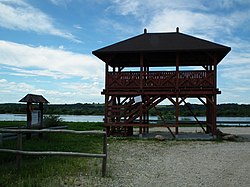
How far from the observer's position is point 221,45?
1828 centimetres

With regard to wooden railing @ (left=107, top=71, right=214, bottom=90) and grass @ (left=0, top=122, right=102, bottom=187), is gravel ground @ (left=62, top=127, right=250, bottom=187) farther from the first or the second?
wooden railing @ (left=107, top=71, right=214, bottom=90)

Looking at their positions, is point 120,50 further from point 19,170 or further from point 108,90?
point 19,170

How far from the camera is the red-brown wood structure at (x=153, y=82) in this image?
1847cm

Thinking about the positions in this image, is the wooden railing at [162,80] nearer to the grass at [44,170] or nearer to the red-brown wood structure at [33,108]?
the red-brown wood structure at [33,108]

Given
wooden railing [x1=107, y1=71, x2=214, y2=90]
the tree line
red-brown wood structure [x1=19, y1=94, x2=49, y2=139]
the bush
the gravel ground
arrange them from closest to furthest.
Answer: the gravel ground, red-brown wood structure [x1=19, y1=94, x2=49, y2=139], wooden railing [x1=107, y1=71, x2=214, y2=90], the bush, the tree line

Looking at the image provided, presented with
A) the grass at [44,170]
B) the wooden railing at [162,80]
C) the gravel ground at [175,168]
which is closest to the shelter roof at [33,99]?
the gravel ground at [175,168]

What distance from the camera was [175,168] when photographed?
9484mm

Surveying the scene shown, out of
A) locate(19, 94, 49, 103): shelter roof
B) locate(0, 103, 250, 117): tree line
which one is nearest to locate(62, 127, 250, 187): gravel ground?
locate(19, 94, 49, 103): shelter roof

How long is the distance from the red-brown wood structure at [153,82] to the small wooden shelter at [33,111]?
15.5 feet

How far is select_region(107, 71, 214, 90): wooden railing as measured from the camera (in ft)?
60.8

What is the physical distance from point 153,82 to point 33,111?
6891 millimetres

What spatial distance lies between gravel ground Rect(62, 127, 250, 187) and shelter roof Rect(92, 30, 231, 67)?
662cm

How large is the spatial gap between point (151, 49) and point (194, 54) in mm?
3006

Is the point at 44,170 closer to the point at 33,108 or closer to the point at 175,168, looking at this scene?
the point at 175,168
